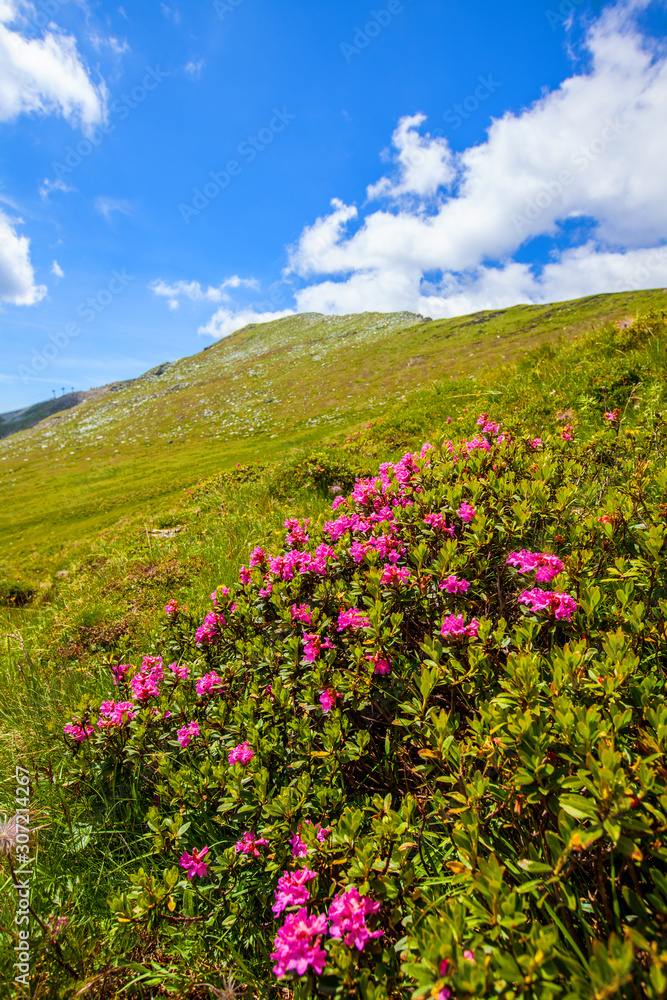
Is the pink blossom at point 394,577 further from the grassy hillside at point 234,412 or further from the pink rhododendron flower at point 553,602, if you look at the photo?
the grassy hillside at point 234,412

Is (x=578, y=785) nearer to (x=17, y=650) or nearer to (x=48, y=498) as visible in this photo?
(x=17, y=650)

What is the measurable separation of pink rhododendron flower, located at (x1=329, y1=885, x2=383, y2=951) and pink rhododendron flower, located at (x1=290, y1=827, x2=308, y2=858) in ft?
0.79

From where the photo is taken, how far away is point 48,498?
38.0 meters

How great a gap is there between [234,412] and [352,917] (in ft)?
187

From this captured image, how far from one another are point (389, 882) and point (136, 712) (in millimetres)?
2241

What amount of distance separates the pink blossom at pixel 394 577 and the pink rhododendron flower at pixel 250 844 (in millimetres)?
1500

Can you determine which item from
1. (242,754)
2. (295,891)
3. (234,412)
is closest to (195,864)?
(242,754)

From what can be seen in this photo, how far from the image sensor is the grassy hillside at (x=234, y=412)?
87.1 feet

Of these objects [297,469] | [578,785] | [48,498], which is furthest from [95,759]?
[48,498]

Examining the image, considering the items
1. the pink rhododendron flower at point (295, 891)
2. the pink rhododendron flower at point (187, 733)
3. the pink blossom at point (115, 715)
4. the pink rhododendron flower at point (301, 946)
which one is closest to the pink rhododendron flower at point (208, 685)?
the pink rhododendron flower at point (187, 733)

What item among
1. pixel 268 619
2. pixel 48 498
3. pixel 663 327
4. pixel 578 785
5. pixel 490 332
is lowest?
pixel 48 498

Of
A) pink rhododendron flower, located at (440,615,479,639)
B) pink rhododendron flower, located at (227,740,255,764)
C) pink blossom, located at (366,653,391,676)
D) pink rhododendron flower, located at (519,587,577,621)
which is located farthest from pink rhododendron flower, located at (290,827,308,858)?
pink rhododendron flower, located at (519,587,577,621)

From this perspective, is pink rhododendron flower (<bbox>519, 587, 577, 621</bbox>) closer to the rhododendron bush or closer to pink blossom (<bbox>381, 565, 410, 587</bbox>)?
the rhododendron bush

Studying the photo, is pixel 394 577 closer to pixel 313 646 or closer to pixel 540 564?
pixel 313 646
